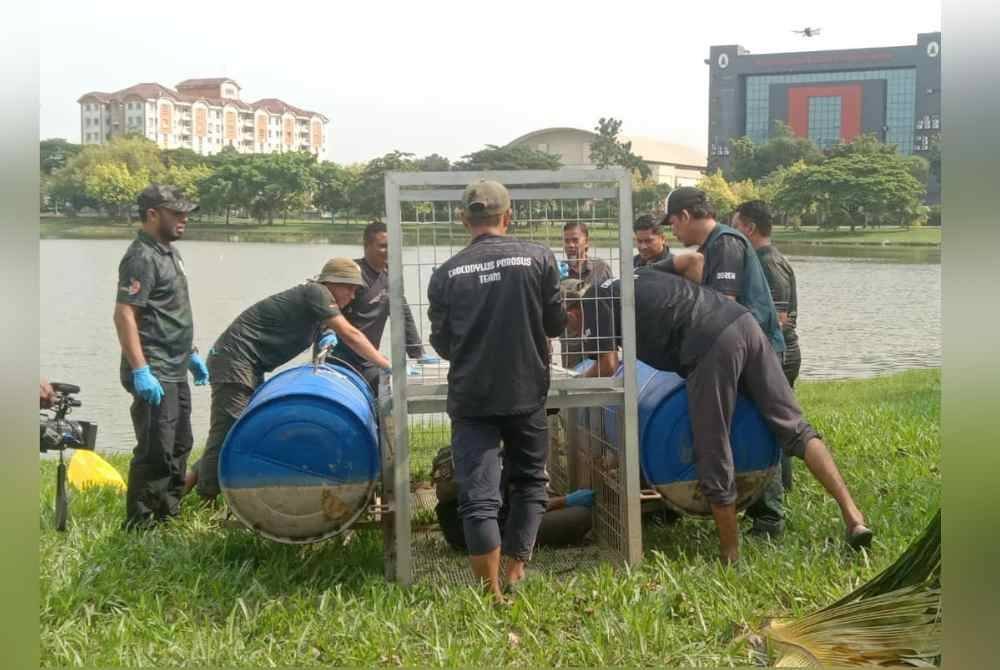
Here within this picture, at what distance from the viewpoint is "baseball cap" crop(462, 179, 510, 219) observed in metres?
4.32

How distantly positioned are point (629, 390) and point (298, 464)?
1.46 metres

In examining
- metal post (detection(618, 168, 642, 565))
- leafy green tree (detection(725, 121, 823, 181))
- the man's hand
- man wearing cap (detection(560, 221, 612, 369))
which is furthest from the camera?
leafy green tree (detection(725, 121, 823, 181))

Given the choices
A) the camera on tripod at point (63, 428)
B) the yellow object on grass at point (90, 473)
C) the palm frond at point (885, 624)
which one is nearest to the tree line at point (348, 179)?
the yellow object on grass at point (90, 473)

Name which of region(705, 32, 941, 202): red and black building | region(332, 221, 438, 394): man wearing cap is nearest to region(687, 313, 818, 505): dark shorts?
region(332, 221, 438, 394): man wearing cap

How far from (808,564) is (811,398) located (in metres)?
8.55

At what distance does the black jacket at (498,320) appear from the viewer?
4215 millimetres

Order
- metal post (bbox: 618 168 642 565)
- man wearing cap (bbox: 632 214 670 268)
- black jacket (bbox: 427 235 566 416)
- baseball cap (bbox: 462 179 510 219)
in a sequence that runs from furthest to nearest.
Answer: man wearing cap (bbox: 632 214 670 268), metal post (bbox: 618 168 642 565), baseball cap (bbox: 462 179 510 219), black jacket (bbox: 427 235 566 416)

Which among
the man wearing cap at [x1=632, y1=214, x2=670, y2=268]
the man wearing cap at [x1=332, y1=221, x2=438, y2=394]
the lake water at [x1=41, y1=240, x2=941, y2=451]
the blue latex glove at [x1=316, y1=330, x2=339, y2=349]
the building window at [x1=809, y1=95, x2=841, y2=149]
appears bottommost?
the lake water at [x1=41, y1=240, x2=941, y2=451]

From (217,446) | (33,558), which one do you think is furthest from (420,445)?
(33,558)

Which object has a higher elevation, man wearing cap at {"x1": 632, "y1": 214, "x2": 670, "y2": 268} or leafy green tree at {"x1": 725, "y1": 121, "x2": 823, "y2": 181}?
leafy green tree at {"x1": 725, "y1": 121, "x2": 823, "y2": 181}

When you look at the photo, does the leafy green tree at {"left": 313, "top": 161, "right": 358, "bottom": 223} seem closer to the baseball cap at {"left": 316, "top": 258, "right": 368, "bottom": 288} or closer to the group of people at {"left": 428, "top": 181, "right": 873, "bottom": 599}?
the baseball cap at {"left": 316, "top": 258, "right": 368, "bottom": 288}

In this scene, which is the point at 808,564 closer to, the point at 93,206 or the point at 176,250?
the point at 176,250

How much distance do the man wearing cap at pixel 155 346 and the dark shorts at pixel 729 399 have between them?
103 inches

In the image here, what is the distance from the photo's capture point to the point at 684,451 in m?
4.76
